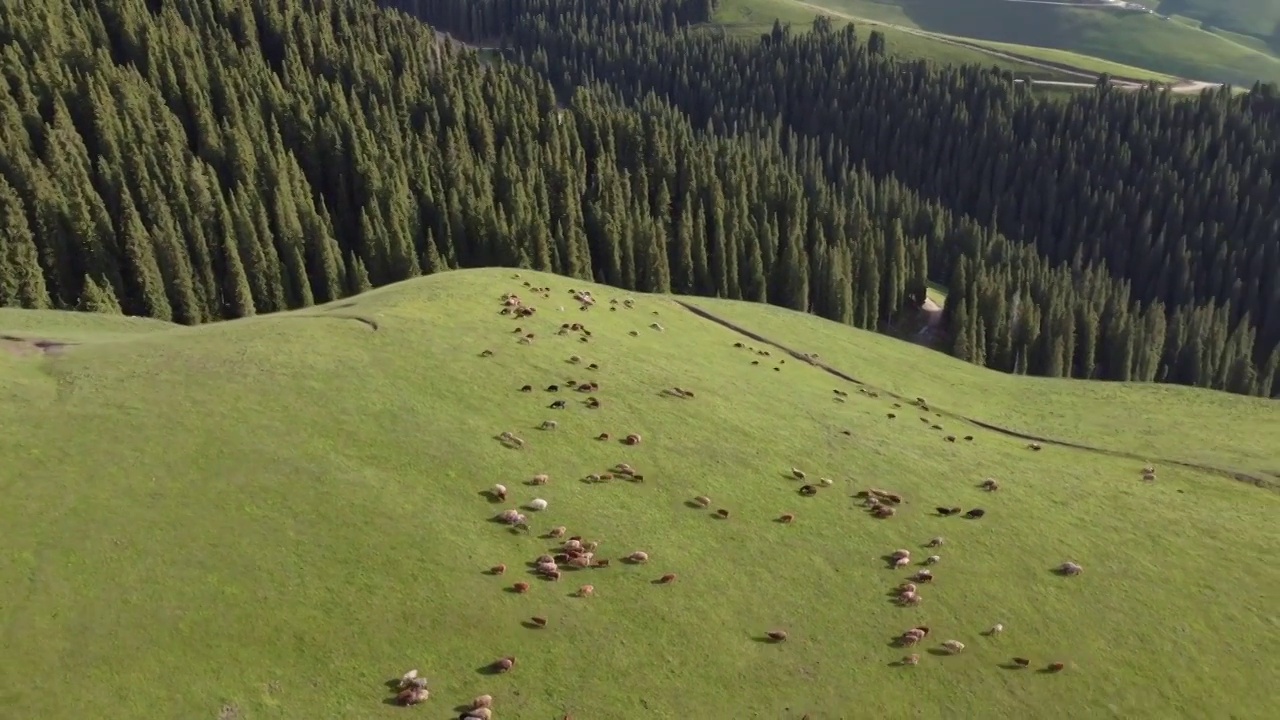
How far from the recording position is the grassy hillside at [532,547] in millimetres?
27094

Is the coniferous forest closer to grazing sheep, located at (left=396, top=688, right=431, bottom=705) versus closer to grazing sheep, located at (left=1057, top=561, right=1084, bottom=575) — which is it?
grazing sheep, located at (left=396, top=688, right=431, bottom=705)

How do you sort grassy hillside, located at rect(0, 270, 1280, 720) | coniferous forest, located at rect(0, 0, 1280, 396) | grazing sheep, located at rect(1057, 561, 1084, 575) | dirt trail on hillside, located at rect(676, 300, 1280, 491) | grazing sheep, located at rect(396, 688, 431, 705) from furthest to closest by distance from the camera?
coniferous forest, located at rect(0, 0, 1280, 396) < dirt trail on hillside, located at rect(676, 300, 1280, 491) < grazing sheep, located at rect(1057, 561, 1084, 575) < grassy hillside, located at rect(0, 270, 1280, 720) < grazing sheep, located at rect(396, 688, 431, 705)

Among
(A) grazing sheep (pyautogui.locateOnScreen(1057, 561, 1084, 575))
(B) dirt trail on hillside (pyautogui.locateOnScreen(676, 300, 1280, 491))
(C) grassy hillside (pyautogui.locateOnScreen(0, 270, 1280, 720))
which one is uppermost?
(C) grassy hillside (pyautogui.locateOnScreen(0, 270, 1280, 720))

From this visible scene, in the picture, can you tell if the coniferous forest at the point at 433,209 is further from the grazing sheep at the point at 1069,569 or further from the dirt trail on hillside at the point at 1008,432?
the grazing sheep at the point at 1069,569

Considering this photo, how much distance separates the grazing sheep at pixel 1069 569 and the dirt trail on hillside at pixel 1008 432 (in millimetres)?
18341

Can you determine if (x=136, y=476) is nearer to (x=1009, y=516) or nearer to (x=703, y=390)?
(x=703, y=390)

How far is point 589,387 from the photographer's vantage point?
4644 centimetres

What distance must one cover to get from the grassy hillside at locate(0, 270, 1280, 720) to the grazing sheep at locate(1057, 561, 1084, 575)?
0.58 m

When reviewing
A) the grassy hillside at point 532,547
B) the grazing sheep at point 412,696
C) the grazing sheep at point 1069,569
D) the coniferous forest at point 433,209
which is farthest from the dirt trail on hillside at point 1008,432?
the grazing sheep at point 412,696

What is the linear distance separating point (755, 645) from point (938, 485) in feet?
58.6

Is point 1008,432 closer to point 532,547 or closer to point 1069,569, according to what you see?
point 1069,569

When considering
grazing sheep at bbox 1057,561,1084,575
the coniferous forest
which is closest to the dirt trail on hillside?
grazing sheep at bbox 1057,561,1084,575

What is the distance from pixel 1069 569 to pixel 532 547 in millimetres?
23324

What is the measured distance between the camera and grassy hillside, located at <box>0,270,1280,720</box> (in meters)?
27.1
